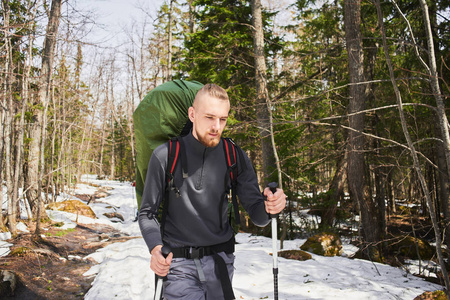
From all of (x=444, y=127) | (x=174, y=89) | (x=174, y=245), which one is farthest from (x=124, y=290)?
(x=444, y=127)

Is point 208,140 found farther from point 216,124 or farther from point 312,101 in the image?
point 312,101

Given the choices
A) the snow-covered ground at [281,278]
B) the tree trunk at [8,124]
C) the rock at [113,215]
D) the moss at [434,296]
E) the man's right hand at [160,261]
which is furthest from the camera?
the rock at [113,215]

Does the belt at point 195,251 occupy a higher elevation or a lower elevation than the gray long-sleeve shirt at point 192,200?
lower

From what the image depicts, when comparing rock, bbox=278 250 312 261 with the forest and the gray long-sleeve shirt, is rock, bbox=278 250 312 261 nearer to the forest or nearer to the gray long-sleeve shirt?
the forest

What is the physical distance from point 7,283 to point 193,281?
5713mm

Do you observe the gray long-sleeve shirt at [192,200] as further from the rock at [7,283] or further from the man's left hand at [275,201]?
the rock at [7,283]

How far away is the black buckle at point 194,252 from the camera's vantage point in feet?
7.28

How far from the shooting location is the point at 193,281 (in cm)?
225

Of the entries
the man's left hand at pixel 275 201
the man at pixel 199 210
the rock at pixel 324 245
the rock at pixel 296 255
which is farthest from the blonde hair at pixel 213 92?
the rock at pixel 324 245

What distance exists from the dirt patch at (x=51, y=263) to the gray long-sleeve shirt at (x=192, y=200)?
537 centimetres

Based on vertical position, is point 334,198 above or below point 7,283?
above

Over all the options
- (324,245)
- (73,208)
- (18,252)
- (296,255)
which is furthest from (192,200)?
(73,208)

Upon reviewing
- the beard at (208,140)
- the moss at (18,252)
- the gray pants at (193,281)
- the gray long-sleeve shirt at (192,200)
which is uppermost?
the beard at (208,140)

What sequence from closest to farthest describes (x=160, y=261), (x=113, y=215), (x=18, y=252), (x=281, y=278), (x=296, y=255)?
(x=160, y=261), (x=281, y=278), (x=18, y=252), (x=296, y=255), (x=113, y=215)
